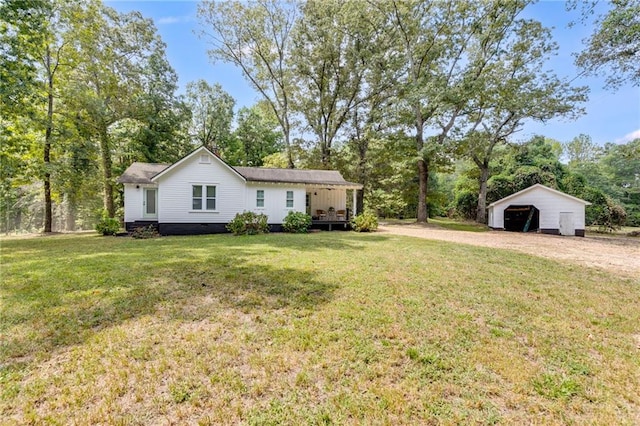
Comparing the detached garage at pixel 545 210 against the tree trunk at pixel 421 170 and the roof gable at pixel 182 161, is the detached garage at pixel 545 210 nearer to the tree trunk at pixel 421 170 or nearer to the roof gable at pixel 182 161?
the tree trunk at pixel 421 170

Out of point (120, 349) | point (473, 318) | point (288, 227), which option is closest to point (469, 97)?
point (288, 227)

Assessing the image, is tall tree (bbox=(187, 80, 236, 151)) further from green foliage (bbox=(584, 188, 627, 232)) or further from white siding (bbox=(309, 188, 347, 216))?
green foliage (bbox=(584, 188, 627, 232))

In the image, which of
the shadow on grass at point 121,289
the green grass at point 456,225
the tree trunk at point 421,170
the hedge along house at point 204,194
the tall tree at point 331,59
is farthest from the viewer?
the tall tree at point 331,59

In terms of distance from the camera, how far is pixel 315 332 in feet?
11.7

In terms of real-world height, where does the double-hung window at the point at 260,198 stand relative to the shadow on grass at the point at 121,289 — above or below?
above

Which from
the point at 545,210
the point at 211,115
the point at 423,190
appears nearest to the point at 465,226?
the point at 423,190

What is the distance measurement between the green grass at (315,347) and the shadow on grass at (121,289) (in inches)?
1.4

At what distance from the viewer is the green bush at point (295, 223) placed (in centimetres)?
1484

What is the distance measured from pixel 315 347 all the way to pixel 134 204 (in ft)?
51.9

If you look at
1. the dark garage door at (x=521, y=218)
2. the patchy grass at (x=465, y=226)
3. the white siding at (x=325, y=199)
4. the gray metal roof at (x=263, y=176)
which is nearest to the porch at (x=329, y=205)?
the white siding at (x=325, y=199)

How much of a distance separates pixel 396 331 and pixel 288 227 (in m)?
11.6

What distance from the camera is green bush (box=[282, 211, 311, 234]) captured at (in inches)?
584

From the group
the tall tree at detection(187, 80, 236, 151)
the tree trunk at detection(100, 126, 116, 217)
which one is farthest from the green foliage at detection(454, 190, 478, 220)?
the tree trunk at detection(100, 126, 116, 217)

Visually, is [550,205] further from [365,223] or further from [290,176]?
[290,176]
